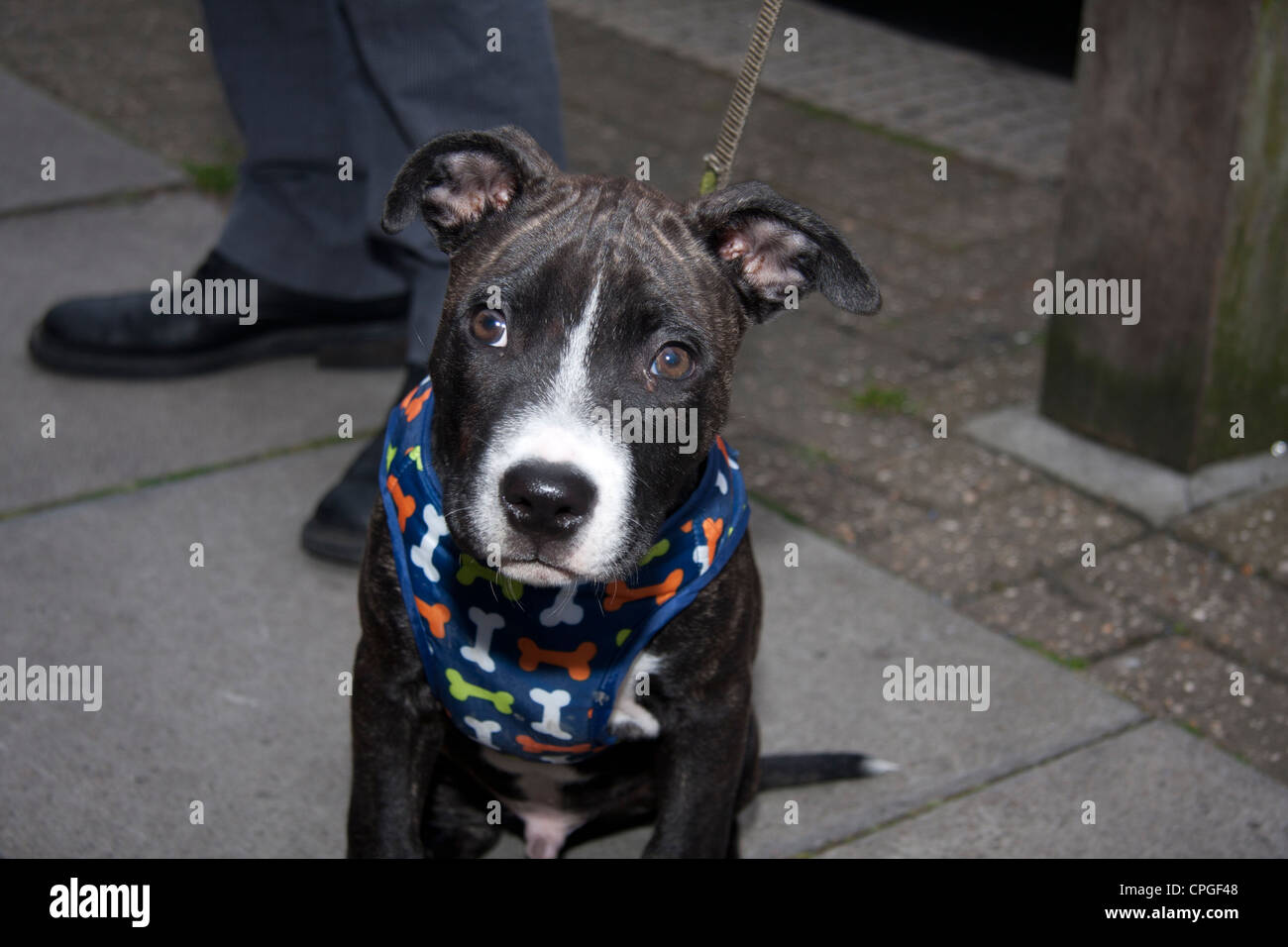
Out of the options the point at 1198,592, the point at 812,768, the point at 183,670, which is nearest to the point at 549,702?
the point at 812,768

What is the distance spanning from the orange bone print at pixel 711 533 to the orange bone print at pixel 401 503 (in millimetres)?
543

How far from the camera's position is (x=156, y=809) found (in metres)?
3.52

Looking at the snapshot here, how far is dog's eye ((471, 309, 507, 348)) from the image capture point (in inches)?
105

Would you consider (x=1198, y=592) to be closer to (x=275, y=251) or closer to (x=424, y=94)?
(x=424, y=94)

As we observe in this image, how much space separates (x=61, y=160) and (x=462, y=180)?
15.5 feet

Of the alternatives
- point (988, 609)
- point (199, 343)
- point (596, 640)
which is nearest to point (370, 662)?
point (596, 640)

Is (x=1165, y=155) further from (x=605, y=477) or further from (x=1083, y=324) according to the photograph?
(x=605, y=477)

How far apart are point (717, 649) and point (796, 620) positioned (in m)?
1.44

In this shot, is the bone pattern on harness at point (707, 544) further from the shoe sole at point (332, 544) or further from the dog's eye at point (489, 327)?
Answer: the shoe sole at point (332, 544)

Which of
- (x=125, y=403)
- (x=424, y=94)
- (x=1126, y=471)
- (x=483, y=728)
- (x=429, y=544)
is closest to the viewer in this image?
(x=429, y=544)

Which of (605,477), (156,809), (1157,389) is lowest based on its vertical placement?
(156,809)

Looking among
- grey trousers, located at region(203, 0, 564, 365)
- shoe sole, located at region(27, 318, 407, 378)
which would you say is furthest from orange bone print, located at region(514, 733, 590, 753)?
shoe sole, located at region(27, 318, 407, 378)

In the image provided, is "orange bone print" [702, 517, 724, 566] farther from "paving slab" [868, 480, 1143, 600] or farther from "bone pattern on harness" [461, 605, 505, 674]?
"paving slab" [868, 480, 1143, 600]

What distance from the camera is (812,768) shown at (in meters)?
3.72
